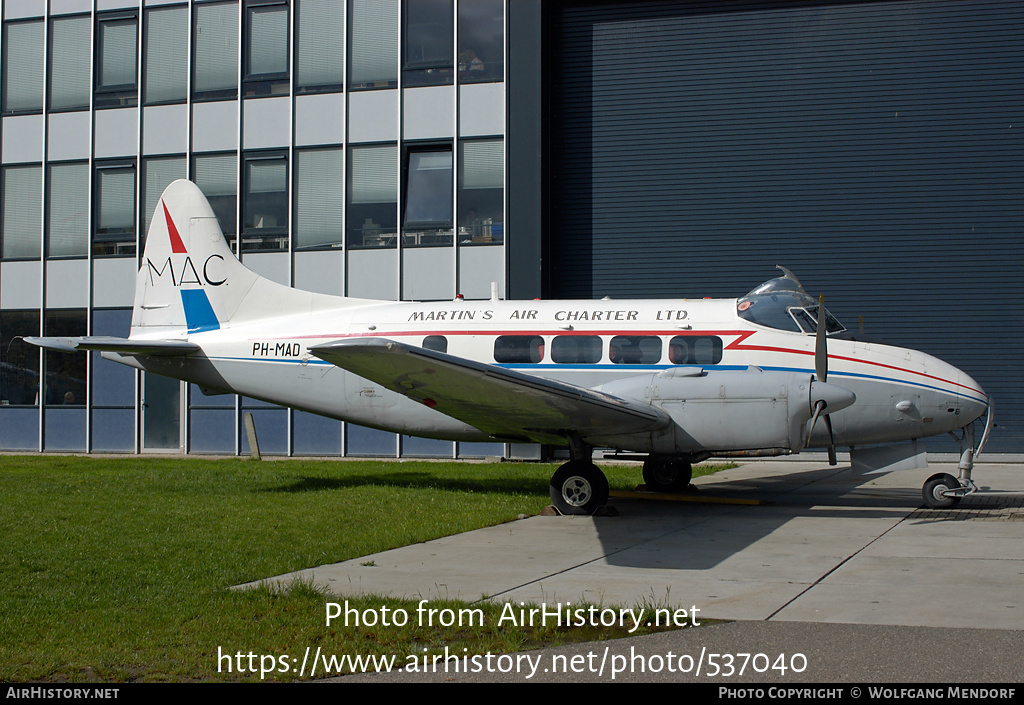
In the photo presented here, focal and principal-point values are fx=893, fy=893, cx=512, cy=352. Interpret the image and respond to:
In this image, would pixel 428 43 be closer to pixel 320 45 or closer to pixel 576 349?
pixel 320 45

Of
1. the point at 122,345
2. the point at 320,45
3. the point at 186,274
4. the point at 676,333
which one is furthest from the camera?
the point at 320,45

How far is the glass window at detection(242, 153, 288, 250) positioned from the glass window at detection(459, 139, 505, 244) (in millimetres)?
4537

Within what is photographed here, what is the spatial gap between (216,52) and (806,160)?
1480 centimetres

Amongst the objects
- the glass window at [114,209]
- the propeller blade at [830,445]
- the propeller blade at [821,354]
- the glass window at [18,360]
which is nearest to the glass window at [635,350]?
the propeller blade at [821,354]

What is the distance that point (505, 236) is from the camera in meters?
20.8

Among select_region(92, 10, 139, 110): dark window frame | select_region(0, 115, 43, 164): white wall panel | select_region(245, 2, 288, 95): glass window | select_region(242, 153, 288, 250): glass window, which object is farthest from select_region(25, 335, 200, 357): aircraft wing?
select_region(0, 115, 43, 164): white wall panel

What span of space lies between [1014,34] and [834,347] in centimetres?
1267

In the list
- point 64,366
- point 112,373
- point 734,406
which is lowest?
point 734,406

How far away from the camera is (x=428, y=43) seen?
21.6 metres

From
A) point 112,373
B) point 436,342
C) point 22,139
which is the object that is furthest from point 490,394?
point 22,139

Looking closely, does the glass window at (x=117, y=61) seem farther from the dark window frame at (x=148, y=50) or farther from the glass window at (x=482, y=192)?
the glass window at (x=482, y=192)

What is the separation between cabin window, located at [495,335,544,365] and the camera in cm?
1314

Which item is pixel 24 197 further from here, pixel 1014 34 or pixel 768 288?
pixel 1014 34
